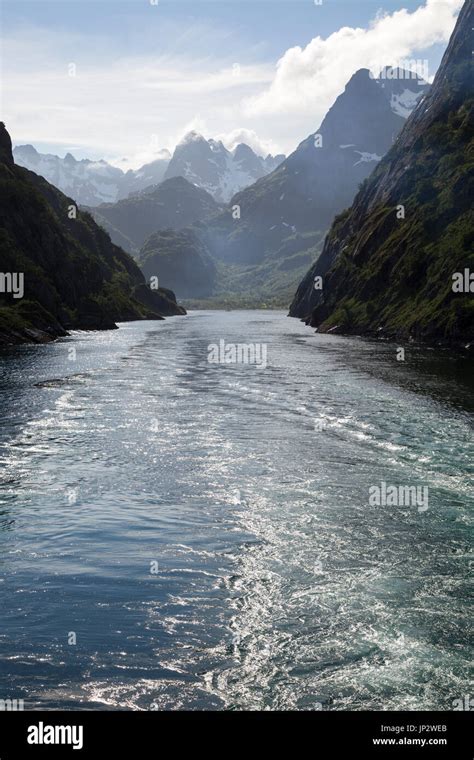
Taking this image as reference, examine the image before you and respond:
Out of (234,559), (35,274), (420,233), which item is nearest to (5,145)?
(35,274)

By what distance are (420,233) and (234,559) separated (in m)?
121

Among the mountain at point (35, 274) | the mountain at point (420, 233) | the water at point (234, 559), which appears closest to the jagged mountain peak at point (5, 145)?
the mountain at point (35, 274)

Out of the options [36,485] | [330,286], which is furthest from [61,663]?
[330,286]

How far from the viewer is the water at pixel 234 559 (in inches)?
561

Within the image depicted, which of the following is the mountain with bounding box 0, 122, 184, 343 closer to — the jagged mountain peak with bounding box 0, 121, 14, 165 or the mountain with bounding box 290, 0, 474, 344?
the jagged mountain peak with bounding box 0, 121, 14, 165

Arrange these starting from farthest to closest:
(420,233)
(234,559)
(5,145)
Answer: (5,145), (420,233), (234,559)

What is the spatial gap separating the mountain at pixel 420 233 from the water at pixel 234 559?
63.1 m

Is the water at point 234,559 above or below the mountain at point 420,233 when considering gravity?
below

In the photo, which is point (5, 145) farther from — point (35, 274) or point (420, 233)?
point (420, 233)

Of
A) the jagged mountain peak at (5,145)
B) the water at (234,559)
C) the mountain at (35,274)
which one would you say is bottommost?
the water at (234,559)

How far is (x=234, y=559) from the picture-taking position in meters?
20.9

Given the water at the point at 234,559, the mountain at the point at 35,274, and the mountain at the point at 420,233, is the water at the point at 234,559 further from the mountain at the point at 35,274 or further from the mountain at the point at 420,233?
the mountain at the point at 35,274

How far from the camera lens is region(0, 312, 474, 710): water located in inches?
561

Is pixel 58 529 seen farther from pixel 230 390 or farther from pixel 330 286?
pixel 330 286
